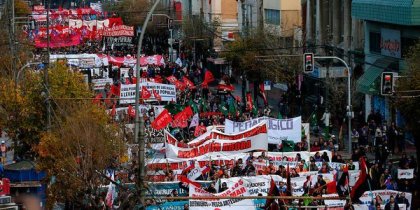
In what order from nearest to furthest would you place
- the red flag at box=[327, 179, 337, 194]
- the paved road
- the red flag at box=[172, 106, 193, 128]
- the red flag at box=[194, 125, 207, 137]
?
the red flag at box=[327, 179, 337, 194] → the red flag at box=[194, 125, 207, 137] → the red flag at box=[172, 106, 193, 128] → the paved road

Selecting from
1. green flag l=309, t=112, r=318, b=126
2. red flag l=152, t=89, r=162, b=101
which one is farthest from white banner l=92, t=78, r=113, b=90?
green flag l=309, t=112, r=318, b=126

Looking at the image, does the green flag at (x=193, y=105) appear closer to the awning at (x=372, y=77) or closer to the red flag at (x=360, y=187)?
the awning at (x=372, y=77)

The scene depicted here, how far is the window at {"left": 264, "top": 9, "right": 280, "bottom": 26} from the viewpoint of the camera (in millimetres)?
83750

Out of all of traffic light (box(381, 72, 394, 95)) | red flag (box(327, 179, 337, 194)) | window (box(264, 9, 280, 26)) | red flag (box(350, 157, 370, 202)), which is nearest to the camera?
red flag (box(350, 157, 370, 202))

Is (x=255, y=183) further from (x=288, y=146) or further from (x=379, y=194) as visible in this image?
(x=288, y=146)

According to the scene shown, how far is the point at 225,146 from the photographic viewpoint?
42.2 m

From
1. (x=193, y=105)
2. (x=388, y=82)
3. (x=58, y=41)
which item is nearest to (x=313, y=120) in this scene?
(x=193, y=105)

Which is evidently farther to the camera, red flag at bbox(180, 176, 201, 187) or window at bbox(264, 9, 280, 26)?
window at bbox(264, 9, 280, 26)

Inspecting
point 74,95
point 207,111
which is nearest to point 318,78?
point 207,111

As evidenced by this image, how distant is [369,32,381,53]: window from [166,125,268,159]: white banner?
19857mm

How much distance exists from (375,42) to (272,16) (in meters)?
24.1

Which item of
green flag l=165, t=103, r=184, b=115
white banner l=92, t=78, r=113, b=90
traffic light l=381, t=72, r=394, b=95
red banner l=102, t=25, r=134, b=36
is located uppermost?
traffic light l=381, t=72, r=394, b=95

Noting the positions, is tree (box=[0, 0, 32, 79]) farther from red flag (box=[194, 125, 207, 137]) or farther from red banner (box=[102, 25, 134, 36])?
red banner (box=[102, 25, 134, 36])

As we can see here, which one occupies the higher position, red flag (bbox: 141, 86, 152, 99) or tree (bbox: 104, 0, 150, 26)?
red flag (bbox: 141, 86, 152, 99)
